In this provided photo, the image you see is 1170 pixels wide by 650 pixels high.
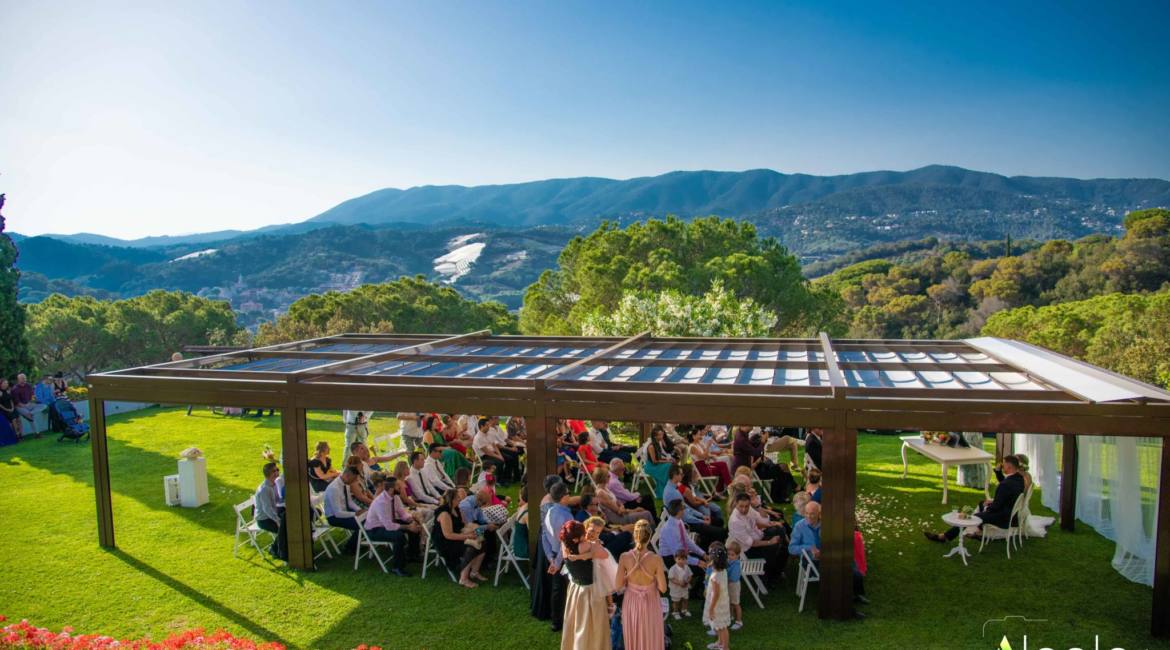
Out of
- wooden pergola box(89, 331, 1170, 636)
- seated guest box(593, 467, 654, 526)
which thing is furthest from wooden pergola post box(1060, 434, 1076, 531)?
seated guest box(593, 467, 654, 526)

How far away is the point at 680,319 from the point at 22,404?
15993 mm

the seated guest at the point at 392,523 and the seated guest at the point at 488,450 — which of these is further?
the seated guest at the point at 488,450

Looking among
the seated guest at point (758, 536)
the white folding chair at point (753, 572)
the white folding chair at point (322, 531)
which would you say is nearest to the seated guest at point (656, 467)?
the seated guest at point (758, 536)

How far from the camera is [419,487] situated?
30.0ft

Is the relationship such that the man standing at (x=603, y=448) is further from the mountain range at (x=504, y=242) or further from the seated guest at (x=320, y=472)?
the mountain range at (x=504, y=242)

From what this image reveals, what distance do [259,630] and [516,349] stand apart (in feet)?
19.1

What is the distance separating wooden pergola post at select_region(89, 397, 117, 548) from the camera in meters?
8.60

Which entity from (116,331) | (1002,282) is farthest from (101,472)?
(1002,282)

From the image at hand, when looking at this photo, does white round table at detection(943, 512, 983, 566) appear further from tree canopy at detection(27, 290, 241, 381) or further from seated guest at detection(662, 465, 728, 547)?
tree canopy at detection(27, 290, 241, 381)

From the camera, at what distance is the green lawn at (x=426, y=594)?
6.39 metres

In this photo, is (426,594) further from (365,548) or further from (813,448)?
(813,448)

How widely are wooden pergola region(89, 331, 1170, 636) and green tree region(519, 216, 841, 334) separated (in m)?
15.8

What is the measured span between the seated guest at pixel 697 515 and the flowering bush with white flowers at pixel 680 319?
10.4m

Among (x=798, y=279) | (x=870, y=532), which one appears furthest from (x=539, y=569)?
(x=798, y=279)
